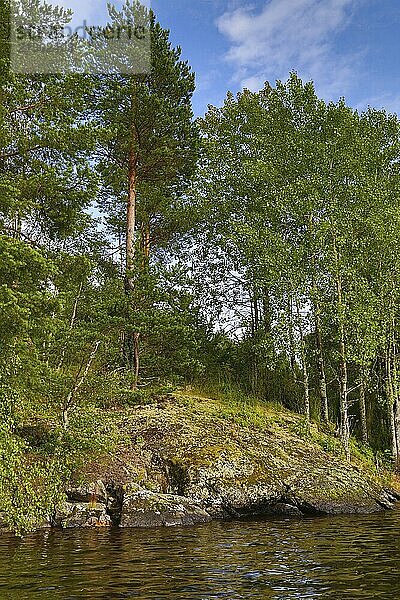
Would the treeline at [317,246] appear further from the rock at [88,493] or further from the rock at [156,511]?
the rock at [88,493]

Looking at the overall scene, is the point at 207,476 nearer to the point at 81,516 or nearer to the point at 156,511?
the point at 156,511

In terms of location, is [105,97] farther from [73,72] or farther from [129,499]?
[129,499]

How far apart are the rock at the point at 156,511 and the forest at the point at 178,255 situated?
167 cm

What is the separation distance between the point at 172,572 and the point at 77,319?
29.5 feet

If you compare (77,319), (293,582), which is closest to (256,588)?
(293,582)

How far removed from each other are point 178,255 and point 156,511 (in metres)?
14.3

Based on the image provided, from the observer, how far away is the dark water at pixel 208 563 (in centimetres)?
753

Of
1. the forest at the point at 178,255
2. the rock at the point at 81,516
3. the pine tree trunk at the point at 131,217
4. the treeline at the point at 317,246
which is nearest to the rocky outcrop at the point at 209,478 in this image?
the rock at the point at 81,516

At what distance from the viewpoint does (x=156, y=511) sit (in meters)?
14.3

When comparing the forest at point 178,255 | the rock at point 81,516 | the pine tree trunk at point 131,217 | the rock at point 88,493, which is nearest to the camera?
the forest at point 178,255

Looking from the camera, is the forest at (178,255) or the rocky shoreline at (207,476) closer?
the forest at (178,255)

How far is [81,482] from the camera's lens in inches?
571

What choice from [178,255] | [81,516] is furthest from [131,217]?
[81,516]

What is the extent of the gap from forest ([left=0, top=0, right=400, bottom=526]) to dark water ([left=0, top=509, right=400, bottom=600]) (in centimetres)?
186
